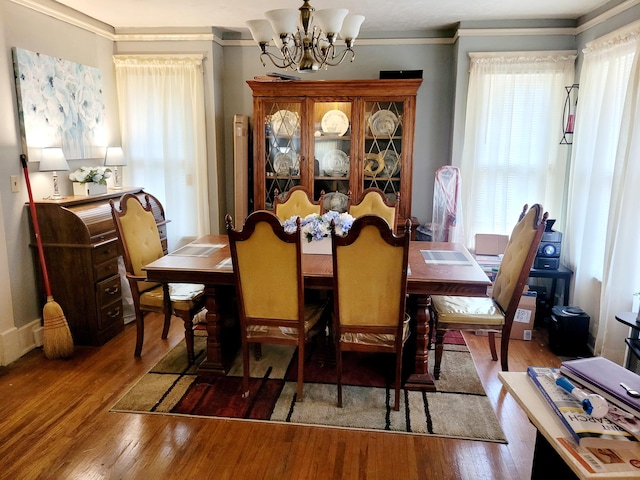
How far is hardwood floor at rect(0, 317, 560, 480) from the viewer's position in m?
2.00

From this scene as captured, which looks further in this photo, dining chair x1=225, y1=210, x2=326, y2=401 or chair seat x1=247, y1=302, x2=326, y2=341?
chair seat x1=247, y1=302, x2=326, y2=341

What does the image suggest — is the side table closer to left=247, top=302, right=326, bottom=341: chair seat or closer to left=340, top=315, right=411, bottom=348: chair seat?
left=340, top=315, right=411, bottom=348: chair seat

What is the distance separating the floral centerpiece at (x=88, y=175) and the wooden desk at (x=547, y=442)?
10.9 feet

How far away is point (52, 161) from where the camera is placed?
10.4 ft

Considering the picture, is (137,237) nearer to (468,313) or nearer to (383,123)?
(468,313)

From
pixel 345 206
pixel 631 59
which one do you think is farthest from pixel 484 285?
pixel 345 206

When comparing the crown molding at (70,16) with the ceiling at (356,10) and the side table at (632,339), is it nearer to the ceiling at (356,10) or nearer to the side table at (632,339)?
the ceiling at (356,10)

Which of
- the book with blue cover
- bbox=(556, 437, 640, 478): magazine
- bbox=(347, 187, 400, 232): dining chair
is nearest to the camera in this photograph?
bbox=(556, 437, 640, 478): magazine

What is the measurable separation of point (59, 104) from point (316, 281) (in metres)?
2.51

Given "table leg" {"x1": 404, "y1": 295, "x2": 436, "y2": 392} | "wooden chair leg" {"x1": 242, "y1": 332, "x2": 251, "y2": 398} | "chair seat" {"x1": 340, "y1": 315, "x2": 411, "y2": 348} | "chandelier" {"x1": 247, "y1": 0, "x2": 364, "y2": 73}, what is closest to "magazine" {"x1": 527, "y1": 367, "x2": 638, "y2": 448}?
"chair seat" {"x1": 340, "y1": 315, "x2": 411, "y2": 348}

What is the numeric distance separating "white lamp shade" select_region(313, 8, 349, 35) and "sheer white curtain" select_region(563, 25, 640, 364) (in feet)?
6.11

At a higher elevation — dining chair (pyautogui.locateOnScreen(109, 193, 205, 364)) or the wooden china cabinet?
the wooden china cabinet

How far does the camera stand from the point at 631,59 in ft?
9.61

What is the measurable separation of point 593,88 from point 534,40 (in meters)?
0.77
